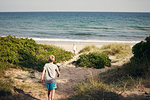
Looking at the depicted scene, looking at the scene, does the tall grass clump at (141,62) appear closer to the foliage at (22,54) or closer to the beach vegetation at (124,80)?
the beach vegetation at (124,80)

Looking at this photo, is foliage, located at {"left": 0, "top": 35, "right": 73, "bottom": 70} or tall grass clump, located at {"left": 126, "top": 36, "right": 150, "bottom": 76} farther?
foliage, located at {"left": 0, "top": 35, "right": 73, "bottom": 70}

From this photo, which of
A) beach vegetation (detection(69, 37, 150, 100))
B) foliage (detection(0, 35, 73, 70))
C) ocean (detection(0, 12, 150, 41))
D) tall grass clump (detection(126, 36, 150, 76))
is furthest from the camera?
ocean (detection(0, 12, 150, 41))

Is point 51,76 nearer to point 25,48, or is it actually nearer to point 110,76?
point 110,76

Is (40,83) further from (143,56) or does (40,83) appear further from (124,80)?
(143,56)

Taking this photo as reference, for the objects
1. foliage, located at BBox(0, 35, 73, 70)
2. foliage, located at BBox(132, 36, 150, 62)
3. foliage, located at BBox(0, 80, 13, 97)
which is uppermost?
foliage, located at BBox(132, 36, 150, 62)

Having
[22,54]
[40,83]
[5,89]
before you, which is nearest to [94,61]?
[40,83]

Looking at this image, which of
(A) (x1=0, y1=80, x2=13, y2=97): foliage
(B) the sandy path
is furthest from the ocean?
(A) (x1=0, y1=80, x2=13, y2=97): foliage

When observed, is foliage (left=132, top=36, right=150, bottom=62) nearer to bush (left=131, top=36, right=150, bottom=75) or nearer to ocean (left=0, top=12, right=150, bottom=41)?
bush (left=131, top=36, right=150, bottom=75)

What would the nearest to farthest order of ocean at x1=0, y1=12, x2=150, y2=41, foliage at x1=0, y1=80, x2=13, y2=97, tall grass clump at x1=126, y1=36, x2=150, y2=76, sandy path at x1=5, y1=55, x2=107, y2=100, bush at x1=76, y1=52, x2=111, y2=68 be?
foliage at x1=0, y1=80, x2=13, y2=97
sandy path at x1=5, y1=55, x2=107, y2=100
tall grass clump at x1=126, y1=36, x2=150, y2=76
bush at x1=76, y1=52, x2=111, y2=68
ocean at x1=0, y1=12, x2=150, y2=41

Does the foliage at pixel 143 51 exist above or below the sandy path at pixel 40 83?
above

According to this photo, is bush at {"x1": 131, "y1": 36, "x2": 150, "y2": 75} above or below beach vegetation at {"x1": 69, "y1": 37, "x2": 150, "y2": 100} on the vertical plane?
above

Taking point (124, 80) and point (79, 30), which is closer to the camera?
point (124, 80)

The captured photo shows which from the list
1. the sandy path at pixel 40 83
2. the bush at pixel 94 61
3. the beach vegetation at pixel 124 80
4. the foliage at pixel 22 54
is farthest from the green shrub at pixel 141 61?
the foliage at pixel 22 54

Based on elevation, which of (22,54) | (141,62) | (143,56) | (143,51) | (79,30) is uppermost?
(79,30)
